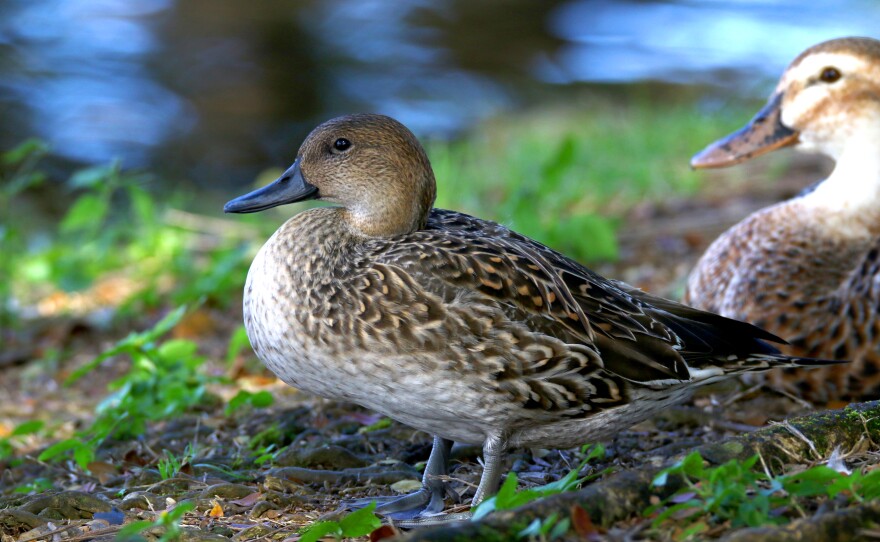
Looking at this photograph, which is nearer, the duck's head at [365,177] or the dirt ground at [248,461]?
the dirt ground at [248,461]

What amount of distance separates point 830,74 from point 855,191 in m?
0.50

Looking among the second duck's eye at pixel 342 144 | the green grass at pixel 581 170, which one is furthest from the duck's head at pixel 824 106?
the second duck's eye at pixel 342 144

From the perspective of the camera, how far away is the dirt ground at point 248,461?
306cm

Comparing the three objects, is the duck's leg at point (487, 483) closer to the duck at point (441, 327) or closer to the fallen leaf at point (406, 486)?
the duck at point (441, 327)

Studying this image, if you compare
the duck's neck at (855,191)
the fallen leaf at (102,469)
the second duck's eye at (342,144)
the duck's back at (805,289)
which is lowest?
the fallen leaf at (102,469)

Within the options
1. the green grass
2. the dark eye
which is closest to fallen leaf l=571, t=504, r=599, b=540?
the dark eye

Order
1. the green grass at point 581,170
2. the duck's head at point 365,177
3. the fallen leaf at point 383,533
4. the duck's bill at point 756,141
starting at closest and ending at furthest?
the fallen leaf at point 383,533, the duck's head at point 365,177, the duck's bill at point 756,141, the green grass at point 581,170

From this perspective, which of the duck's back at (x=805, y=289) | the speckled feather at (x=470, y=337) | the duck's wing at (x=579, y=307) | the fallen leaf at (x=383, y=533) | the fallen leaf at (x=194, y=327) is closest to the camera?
the fallen leaf at (x=383, y=533)

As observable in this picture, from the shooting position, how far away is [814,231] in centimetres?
450

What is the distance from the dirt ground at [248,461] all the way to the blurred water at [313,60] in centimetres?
559

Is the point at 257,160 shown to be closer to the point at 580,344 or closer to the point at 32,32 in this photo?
the point at 32,32

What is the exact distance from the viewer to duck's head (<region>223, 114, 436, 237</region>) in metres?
3.35

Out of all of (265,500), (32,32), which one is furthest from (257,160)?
(265,500)

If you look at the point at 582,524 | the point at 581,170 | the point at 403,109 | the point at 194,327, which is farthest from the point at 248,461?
the point at 403,109
